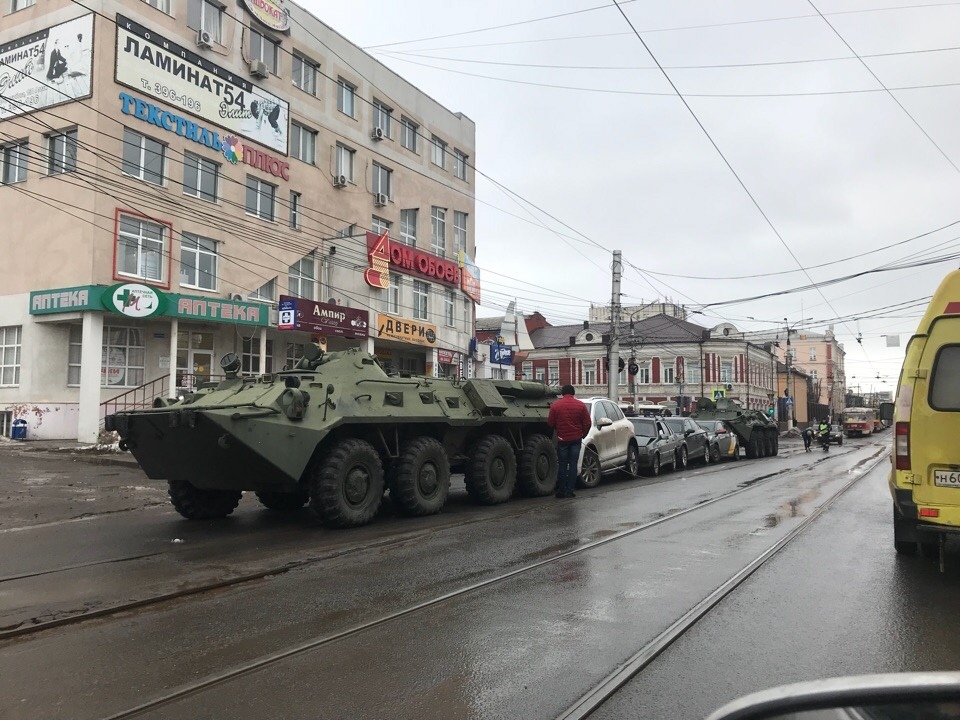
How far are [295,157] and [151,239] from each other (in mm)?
7252

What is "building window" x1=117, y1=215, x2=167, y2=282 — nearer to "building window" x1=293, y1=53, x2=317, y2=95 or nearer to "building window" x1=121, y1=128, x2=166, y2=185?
"building window" x1=121, y1=128, x2=166, y2=185

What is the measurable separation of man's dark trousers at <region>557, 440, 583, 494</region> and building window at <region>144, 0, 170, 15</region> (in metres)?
18.9

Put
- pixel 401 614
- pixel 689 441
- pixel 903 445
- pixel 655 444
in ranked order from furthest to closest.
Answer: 1. pixel 689 441
2. pixel 655 444
3. pixel 903 445
4. pixel 401 614

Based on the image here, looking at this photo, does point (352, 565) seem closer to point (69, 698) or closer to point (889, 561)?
point (69, 698)

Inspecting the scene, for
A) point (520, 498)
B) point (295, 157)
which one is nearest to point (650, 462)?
point (520, 498)

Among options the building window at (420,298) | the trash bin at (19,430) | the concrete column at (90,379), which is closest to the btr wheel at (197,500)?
the concrete column at (90,379)

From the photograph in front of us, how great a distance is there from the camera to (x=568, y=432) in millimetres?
12383

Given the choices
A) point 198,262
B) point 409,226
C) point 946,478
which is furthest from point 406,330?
point 946,478

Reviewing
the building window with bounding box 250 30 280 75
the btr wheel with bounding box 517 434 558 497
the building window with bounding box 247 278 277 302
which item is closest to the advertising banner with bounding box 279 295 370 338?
the building window with bounding box 247 278 277 302

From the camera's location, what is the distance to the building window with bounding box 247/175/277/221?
26.1 meters

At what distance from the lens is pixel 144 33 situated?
22.0 m

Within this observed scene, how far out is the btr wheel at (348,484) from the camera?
8828 millimetres

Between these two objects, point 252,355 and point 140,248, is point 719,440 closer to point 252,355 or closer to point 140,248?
point 252,355

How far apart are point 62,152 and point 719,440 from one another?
70.3 feet
